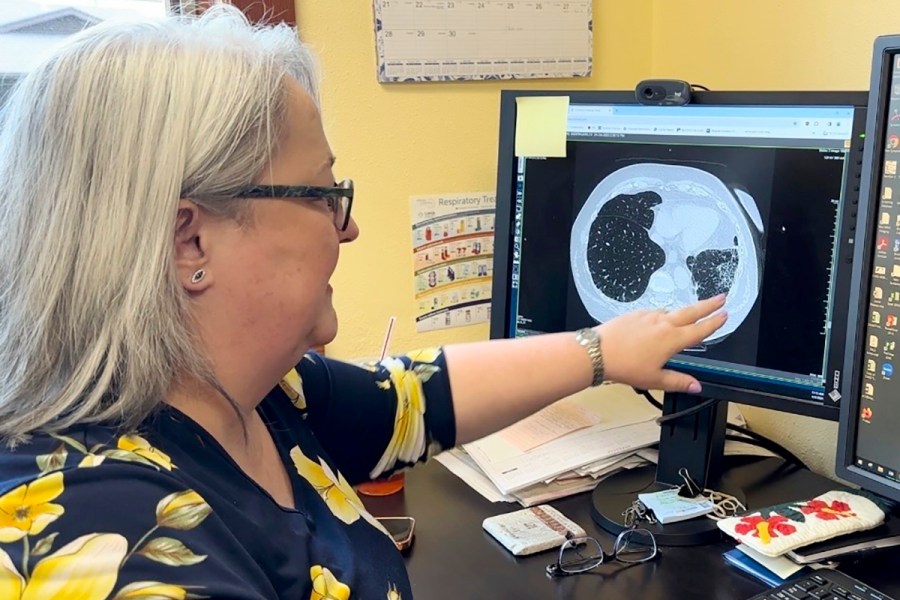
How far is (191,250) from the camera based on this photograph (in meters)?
0.70

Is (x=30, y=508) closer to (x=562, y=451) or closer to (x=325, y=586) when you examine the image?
(x=325, y=586)

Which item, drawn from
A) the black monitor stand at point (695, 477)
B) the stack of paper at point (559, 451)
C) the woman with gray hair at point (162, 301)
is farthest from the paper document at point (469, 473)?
the woman with gray hair at point (162, 301)

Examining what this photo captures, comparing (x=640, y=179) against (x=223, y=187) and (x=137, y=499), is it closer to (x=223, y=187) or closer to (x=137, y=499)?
(x=223, y=187)

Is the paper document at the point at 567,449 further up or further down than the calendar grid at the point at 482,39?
further down

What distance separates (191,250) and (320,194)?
5.0 inches

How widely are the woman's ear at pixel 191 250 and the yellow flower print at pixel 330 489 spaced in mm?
248

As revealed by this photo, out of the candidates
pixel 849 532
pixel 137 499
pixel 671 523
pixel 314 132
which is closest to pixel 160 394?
pixel 137 499

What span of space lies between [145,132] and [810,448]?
1.00 meters

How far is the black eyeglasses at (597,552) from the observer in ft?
3.18

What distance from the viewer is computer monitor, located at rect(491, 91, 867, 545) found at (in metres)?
0.97

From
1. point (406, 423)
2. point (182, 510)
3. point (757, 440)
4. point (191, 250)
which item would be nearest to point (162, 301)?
point (191, 250)

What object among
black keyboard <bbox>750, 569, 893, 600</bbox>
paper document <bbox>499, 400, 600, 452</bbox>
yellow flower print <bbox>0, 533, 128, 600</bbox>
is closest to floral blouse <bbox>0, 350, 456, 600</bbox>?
yellow flower print <bbox>0, 533, 128, 600</bbox>

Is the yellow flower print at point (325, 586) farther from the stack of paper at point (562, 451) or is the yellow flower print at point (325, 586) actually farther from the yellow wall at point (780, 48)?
the yellow wall at point (780, 48)

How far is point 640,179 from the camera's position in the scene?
1.09m
